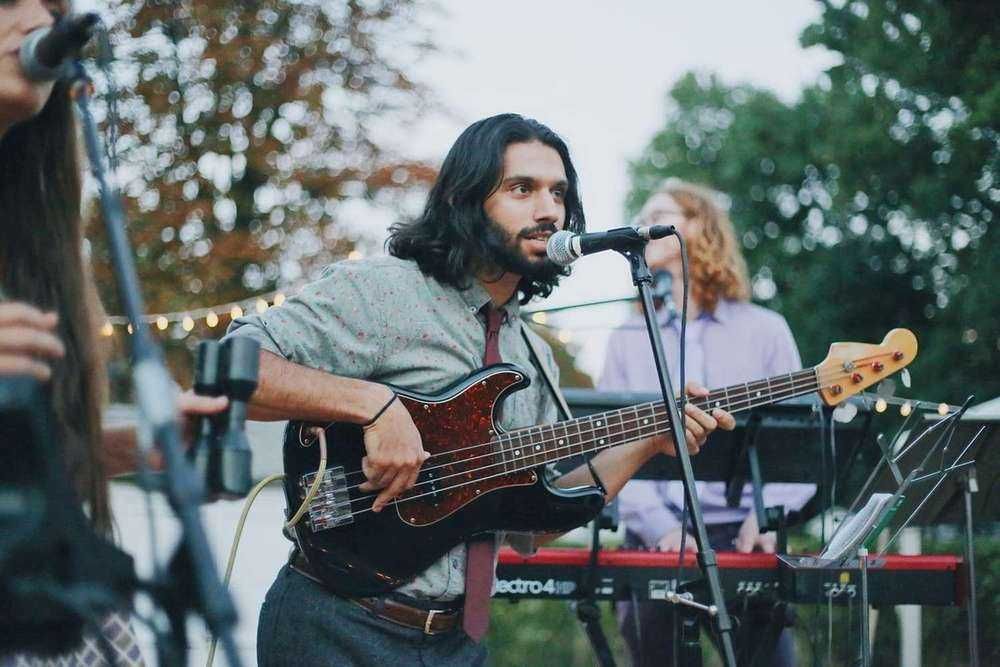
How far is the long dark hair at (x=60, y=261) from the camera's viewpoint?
1773mm

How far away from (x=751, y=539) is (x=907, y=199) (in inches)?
305

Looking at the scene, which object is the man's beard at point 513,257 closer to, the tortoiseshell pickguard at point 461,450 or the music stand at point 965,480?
the tortoiseshell pickguard at point 461,450

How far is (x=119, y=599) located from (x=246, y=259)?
35.6 ft

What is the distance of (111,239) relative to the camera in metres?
1.47

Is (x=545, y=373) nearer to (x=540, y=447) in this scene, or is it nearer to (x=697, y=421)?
(x=540, y=447)

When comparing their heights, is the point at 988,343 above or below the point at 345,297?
above

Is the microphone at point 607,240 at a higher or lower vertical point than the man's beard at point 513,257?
lower

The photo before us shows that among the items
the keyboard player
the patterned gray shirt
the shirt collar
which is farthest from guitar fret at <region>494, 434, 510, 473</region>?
the keyboard player

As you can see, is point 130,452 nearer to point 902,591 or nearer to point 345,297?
point 345,297

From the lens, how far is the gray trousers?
9.26 feet

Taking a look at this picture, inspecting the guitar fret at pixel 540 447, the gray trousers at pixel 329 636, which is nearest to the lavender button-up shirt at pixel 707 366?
the guitar fret at pixel 540 447

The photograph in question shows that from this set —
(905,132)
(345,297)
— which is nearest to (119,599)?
(345,297)

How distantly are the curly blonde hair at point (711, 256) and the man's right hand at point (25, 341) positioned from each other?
148 inches

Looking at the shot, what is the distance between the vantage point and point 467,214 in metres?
3.36
